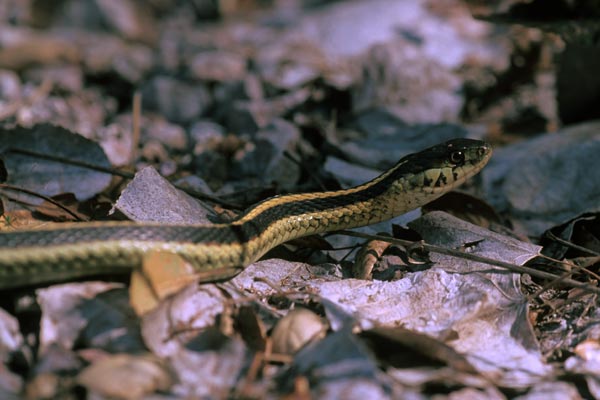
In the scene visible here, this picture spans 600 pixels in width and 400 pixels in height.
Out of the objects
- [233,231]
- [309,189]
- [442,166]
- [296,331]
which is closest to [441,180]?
[442,166]

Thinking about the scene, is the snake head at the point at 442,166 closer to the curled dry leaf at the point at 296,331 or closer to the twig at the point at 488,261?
the twig at the point at 488,261

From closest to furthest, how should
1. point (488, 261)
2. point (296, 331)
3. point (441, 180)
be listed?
1. point (296, 331)
2. point (488, 261)
3. point (441, 180)

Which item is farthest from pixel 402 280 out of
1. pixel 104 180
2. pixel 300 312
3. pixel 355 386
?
pixel 104 180

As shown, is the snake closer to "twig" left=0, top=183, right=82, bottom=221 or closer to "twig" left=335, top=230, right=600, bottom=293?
"twig" left=335, top=230, right=600, bottom=293

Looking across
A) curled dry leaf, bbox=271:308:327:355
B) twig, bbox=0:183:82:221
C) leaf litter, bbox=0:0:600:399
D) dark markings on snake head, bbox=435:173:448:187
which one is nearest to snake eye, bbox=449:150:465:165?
dark markings on snake head, bbox=435:173:448:187

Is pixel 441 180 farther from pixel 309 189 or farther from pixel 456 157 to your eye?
pixel 309 189

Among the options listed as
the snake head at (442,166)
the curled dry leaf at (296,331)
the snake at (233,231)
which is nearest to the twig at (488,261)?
the snake at (233,231)
